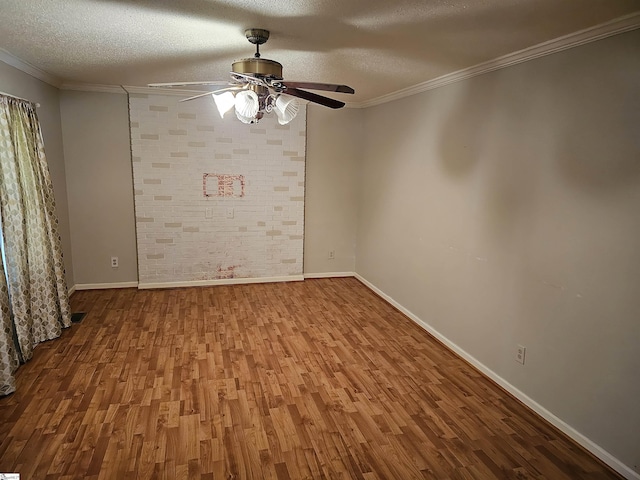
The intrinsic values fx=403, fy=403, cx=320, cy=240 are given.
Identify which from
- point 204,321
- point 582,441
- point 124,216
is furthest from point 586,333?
point 124,216

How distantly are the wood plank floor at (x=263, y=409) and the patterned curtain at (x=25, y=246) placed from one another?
0.19 meters

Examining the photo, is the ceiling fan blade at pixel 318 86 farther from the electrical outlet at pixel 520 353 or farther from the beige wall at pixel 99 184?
the beige wall at pixel 99 184

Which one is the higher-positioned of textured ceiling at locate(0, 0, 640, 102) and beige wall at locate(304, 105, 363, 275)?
textured ceiling at locate(0, 0, 640, 102)

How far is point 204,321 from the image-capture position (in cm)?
400

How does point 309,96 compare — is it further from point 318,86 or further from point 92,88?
point 92,88

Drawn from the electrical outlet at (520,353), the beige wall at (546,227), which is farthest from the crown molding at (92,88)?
the electrical outlet at (520,353)

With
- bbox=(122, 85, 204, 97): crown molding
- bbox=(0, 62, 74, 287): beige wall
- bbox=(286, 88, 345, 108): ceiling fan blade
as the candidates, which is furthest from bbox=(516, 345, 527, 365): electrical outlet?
bbox=(0, 62, 74, 287): beige wall

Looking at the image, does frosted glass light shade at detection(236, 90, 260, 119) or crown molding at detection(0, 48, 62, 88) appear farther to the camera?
crown molding at detection(0, 48, 62, 88)

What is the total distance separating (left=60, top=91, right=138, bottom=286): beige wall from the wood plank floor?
98cm

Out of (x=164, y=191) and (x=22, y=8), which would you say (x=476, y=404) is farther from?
(x=164, y=191)

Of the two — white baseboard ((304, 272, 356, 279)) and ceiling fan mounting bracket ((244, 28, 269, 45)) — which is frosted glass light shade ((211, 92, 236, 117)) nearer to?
ceiling fan mounting bracket ((244, 28, 269, 45))

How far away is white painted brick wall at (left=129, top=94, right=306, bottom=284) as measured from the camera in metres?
4.72

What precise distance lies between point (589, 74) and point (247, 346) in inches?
121

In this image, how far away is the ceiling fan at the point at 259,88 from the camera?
2238 millimetres
